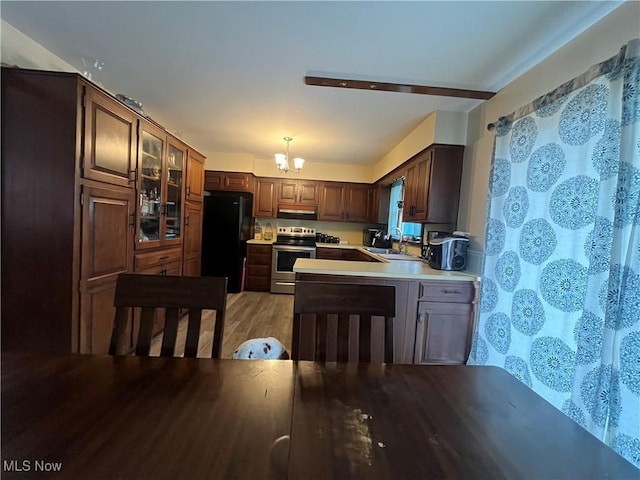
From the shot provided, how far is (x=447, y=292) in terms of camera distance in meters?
2.23

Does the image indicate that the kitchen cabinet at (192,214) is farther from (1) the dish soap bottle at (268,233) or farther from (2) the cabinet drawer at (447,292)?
(2) the cabinet drawer at (447,292)

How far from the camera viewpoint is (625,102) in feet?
3.83

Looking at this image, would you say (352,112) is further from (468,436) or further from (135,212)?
(468,436)

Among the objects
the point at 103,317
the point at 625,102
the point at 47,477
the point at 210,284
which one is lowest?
the point at 103,317

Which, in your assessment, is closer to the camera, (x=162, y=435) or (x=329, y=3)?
(x=162, y=435)

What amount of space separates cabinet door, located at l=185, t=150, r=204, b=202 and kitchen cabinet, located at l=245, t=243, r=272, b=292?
154 centimetres

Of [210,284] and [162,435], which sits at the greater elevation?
[210,284]

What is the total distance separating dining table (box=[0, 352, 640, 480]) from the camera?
57 cm

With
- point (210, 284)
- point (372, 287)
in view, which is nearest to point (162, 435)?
point (210, 284)

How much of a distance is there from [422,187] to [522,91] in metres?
1.11

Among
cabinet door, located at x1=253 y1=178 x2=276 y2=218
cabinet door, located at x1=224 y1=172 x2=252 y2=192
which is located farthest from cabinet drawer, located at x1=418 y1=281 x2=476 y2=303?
cabinet door, located at x1=224 y1=172 x2=252 y2=192

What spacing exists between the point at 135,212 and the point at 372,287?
2066mm

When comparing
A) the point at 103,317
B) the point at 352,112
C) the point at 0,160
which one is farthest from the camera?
the point at 352,112

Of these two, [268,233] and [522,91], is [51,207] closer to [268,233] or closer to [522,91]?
[522,91]
